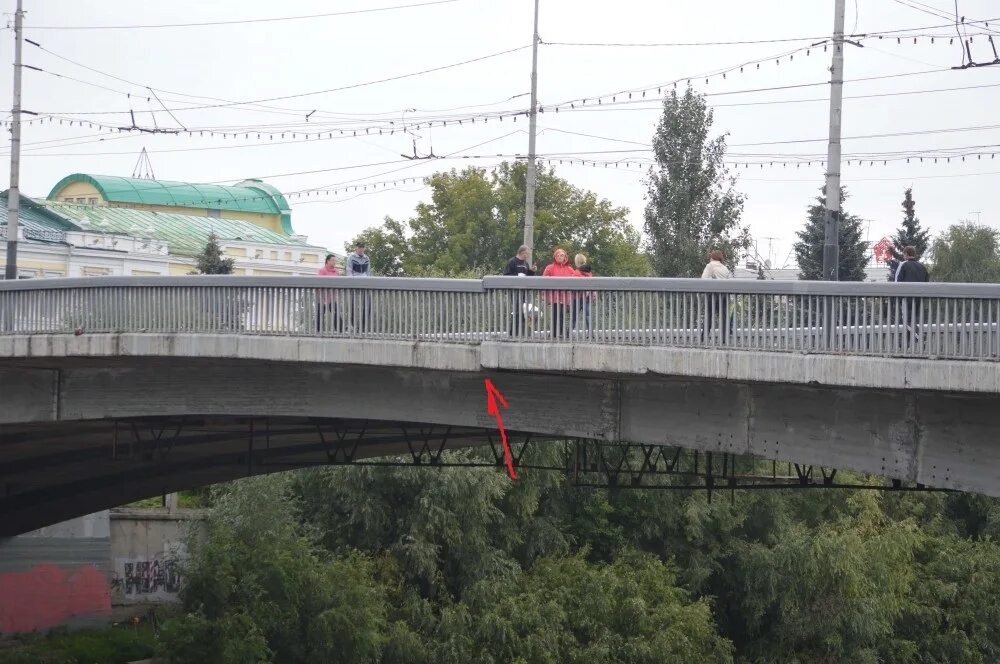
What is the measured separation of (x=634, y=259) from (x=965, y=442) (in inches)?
2204

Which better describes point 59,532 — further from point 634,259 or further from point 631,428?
point 634,259

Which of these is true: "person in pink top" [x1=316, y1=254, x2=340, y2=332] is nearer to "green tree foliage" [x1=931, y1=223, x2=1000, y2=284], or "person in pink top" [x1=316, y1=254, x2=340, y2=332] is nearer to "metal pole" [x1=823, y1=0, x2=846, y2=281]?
"metal pole" [x1=823, y1=0, x2=846, y2=281]

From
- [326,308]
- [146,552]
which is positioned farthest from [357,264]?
[146,552]

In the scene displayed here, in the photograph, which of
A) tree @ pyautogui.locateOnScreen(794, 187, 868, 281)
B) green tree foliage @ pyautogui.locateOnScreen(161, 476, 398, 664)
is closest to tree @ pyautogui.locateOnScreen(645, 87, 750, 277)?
tree @ pyautogui.locateOnScreen(794, 187, 868, 281)

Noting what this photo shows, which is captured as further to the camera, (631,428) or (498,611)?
(498,611)

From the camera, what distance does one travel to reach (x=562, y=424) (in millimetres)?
16562

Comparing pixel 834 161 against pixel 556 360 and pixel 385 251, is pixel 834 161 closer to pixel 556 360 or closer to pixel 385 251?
pixel 556 360

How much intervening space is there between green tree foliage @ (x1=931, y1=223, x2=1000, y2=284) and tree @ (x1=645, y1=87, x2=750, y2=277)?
34370 mm

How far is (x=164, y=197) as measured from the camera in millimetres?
65938

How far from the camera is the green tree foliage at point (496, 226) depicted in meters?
66.4

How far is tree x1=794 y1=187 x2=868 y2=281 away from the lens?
4510 centimetres

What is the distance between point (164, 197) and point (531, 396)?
5235 cm

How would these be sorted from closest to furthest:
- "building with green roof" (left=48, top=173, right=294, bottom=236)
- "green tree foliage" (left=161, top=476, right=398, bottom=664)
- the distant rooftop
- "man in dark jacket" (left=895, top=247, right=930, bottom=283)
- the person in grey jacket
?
1. "man in dark jacket" (left=895, top=247, right=930, bottom=283)
2. the person in grey jacket
3. "green tree foliage" (left=161, top=476, right=398, bottom=664)
4. the distant rooftop
5. "building with green roof" (left=48, top=173, right=294, bottom=236)

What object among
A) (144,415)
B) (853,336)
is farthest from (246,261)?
(853,336)
